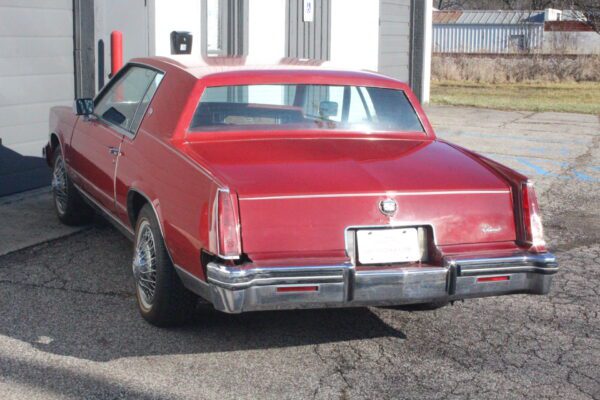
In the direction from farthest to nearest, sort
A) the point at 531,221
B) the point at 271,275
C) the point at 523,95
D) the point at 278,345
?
the point at 523,95
the point at 278,345
the point at 531,221
the point at 271,275

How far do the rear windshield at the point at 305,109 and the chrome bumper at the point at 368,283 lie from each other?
1.19 m

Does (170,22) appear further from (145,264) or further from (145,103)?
(145,264)

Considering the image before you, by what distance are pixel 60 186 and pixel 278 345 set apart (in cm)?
324

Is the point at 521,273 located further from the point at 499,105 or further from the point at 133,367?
the point at 499,105

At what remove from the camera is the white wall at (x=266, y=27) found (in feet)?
43.0

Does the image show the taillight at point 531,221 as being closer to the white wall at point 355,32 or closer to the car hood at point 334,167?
the car hood at point 334,167

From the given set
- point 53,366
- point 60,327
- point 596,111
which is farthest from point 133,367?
point 596,111

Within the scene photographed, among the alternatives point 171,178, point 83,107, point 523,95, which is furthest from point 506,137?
point 171,178

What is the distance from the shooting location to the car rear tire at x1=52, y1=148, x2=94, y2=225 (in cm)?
762

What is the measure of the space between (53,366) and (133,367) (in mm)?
402

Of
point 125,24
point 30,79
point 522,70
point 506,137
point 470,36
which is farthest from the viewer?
point 470,36

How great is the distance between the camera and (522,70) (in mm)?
30672

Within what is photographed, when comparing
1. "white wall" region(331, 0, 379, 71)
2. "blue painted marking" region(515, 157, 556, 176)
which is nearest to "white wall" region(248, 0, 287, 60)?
"white wall" region(331, 0, 379, 71)

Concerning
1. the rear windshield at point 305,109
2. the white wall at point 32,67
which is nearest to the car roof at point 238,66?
the rear windshield at point 305,109
